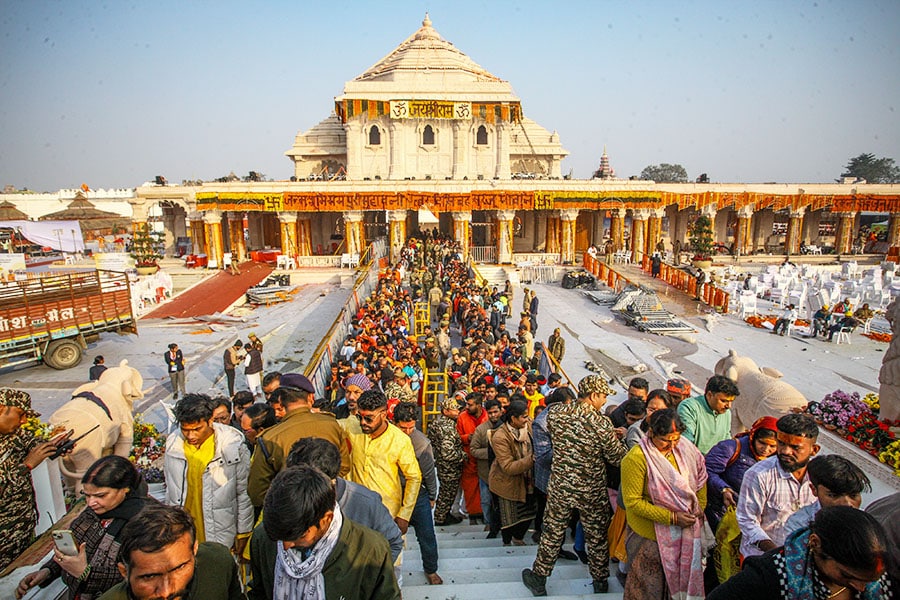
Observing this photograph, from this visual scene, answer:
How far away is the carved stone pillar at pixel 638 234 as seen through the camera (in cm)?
2922

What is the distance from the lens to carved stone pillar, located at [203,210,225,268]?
27.9 metres

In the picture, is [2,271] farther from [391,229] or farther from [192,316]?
[391,229]

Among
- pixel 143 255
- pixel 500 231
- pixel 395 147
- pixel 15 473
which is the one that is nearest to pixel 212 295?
pixel 143 255

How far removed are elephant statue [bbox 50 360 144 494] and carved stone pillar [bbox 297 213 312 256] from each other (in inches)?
946

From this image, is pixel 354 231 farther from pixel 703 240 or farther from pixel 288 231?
pixel 703 240

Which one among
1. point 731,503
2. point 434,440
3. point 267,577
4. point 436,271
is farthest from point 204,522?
point 436,271

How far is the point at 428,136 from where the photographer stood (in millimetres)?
31094

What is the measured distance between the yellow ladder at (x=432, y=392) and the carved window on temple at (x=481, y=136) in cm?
2350

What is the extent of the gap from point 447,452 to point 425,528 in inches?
41.9

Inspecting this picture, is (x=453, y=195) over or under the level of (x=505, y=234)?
over

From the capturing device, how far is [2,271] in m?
20.8

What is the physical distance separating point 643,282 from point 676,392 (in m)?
18.6

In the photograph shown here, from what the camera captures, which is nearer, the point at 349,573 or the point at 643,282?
the point at 349,573

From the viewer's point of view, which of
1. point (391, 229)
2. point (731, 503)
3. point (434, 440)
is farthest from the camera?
point (391, 229)
